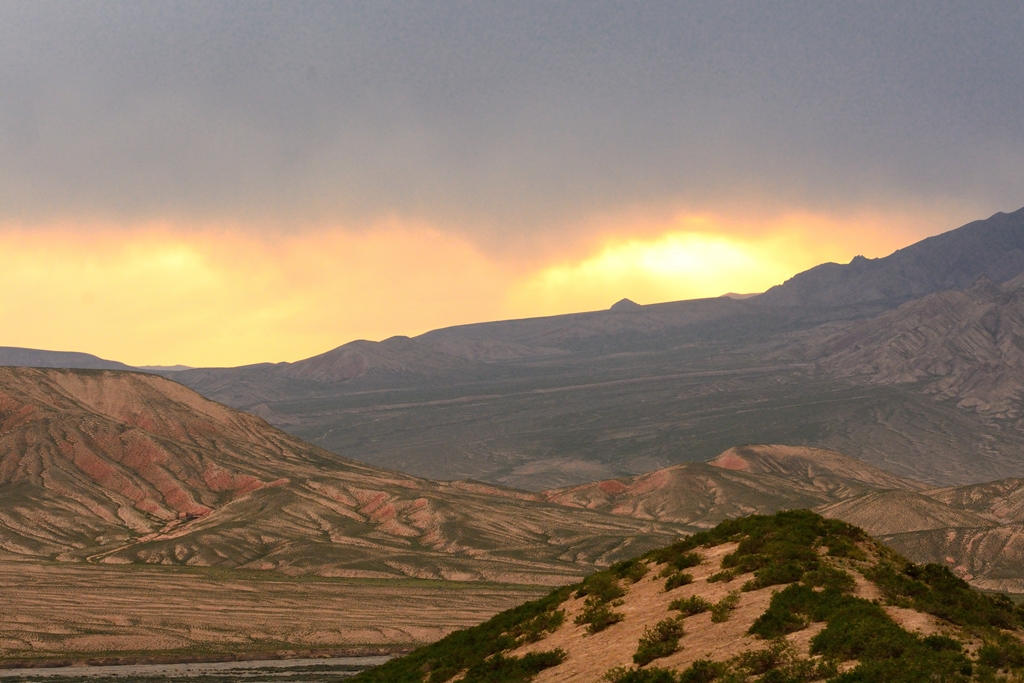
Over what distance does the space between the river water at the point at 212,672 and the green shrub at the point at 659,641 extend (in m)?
51.9

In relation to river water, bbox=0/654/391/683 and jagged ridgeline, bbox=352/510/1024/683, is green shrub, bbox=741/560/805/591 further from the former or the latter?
river water, bbox=0/654/391/683

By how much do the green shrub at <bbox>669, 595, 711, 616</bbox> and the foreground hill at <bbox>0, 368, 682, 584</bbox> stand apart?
324 feet

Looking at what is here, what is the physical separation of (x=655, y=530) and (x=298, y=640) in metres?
77.3

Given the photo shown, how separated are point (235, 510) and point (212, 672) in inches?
3057

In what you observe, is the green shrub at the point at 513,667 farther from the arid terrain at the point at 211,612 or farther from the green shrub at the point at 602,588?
the arid terrain at the point at 211,612

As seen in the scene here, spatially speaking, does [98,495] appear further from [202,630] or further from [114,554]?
[202,630]

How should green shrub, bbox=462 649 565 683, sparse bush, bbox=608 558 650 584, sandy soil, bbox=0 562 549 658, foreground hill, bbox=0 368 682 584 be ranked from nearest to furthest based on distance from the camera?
1. green shrub, bbox=462 649 565 683
2. sparse bush, bbox=608 558 650 584
3. sandy soil, bbox=0 562 549 658
4. foreground hill, bbox=0 368 682 584

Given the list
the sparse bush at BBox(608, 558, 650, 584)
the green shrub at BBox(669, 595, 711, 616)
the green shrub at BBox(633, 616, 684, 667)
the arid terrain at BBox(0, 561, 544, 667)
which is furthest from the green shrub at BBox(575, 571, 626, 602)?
the arid terrain at BBox(0, 561, 544, 667)

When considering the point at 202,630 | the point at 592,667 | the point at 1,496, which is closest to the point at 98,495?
the point at 1,496

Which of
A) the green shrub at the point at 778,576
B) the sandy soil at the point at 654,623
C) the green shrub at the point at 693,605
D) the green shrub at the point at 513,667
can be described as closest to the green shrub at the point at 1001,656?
the sandy soil at the point at 654,623

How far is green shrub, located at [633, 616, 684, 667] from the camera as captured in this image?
27.3 metres

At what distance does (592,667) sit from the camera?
28.3 m

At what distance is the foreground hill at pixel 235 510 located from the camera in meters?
135

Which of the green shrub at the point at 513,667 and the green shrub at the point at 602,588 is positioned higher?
the green shrub at the point at 602,588
